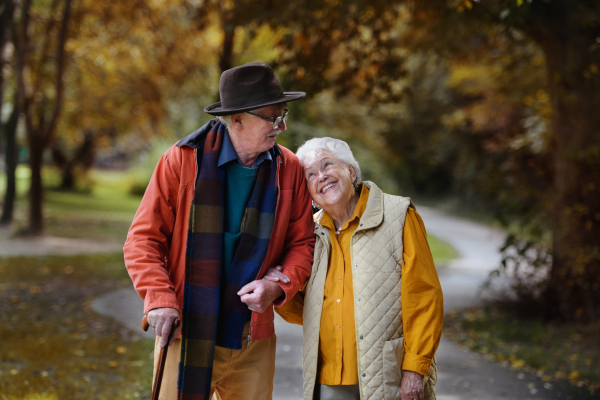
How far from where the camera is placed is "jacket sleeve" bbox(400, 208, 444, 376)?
7.82ft

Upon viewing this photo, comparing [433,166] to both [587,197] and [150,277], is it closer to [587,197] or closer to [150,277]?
[587,197]

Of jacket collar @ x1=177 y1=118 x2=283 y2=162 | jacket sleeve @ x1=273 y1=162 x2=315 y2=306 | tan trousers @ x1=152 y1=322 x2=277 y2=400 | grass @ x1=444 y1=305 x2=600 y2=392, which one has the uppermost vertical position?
jacket collar @ x1=177 y1=118 x2=283 y2=162

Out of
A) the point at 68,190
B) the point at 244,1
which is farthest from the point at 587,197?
the point at 68,190

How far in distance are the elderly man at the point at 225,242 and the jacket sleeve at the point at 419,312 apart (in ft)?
1.52

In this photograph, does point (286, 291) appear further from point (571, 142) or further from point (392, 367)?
point (571, 142)

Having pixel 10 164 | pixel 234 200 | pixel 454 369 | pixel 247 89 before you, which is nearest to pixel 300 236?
pixel 234 200

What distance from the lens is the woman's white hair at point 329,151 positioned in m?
2.63

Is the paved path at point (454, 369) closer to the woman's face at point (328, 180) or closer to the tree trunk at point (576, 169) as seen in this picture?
the tree trunk at point (576, 169)

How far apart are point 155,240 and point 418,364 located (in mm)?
1263

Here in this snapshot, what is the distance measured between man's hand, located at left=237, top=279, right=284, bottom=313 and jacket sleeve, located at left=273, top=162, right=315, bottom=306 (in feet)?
0.39

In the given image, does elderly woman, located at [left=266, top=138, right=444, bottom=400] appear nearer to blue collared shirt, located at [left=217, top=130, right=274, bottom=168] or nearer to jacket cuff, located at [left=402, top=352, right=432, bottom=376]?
jacket cuff, located at [left=402, top=352, right=432, bottom=376]

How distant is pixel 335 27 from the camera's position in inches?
253

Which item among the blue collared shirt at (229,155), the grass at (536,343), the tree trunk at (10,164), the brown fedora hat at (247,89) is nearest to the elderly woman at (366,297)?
the blue collared shirt at (229,155)

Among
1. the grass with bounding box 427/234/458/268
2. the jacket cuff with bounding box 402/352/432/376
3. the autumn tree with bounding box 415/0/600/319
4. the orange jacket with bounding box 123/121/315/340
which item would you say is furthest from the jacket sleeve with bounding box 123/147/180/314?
the grass with bounding box 427/234/458/268
